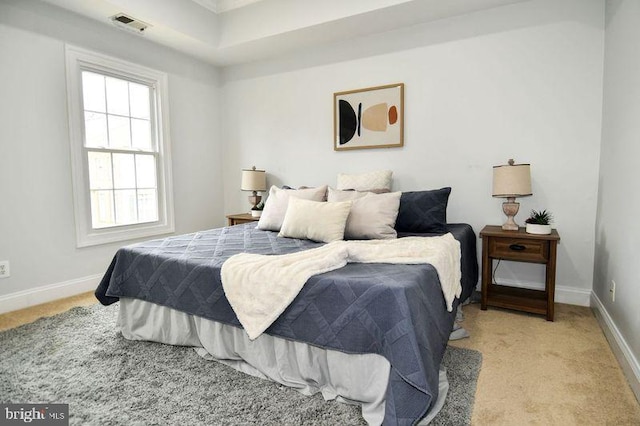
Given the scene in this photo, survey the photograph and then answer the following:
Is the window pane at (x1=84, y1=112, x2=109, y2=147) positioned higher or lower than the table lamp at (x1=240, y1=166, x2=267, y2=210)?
higher

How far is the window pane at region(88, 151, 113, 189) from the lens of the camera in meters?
3.36

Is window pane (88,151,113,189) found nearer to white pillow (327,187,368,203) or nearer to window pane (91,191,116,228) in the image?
window pane (91,191,116,228)

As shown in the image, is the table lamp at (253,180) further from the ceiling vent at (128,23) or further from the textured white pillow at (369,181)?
the ceiling vent at (128,23)

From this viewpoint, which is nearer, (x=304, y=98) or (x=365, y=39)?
(x=365, y=39)

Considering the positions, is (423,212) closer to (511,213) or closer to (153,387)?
(511,213)

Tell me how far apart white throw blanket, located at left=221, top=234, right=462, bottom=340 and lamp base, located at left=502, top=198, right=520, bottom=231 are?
0.99m

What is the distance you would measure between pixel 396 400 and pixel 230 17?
4.00 m

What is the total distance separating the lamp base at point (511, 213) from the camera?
2.80 m

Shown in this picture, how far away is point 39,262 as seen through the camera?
118 inches

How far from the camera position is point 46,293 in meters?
3.03

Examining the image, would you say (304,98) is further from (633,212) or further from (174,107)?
(633,212)

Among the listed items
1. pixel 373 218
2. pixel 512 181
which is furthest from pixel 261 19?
pixel 512 181

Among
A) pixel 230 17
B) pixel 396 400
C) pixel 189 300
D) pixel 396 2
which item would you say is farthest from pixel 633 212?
pixel 230 17

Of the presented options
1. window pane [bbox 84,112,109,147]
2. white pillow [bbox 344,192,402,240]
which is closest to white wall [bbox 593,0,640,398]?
white pillow [bbox 344,192,402,240]
